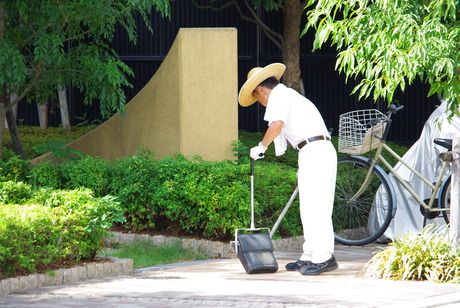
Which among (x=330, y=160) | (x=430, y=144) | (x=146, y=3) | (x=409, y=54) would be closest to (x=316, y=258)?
(x=330, y=160)

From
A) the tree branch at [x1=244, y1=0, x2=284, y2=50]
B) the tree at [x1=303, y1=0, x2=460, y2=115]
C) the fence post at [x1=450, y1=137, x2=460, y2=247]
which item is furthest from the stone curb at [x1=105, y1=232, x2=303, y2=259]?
the tree branch at [x1=244, y1=0, x2=284, y2=50]

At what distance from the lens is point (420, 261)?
9.59 metres

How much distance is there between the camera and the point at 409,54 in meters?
9.01

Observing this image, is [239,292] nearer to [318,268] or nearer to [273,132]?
[318,268]

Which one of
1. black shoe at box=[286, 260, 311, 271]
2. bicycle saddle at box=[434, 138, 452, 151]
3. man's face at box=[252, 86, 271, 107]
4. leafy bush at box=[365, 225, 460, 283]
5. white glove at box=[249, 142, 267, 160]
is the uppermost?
man's face at box=[252, 86, 271, 107]

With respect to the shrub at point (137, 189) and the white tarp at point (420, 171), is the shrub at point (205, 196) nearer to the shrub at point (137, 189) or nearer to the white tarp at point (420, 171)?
the shrub at point (137, 189)

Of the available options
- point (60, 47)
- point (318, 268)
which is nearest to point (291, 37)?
point (60, 47)

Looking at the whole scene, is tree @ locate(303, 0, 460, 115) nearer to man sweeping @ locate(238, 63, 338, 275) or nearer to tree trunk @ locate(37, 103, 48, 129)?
man sweeping @ locate(238, 63, 338, 275)

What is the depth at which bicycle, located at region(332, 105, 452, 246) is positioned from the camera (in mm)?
11836

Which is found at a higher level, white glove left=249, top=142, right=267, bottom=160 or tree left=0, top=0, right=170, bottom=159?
tree left=0, top=0, right=170, bottom=159

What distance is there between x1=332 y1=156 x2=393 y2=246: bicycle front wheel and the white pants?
6.19 ft

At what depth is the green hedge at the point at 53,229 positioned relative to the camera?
931cm

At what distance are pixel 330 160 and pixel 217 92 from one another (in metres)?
3.10

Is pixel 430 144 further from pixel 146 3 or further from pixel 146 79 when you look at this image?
pixel 146 79
